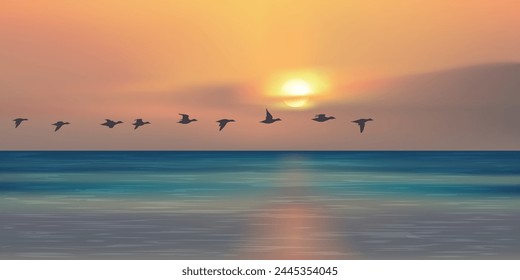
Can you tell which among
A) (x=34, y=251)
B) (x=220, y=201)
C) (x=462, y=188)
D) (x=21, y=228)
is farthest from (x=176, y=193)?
(x=34, y=251)

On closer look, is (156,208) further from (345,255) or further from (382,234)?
(345,255)

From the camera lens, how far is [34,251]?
26.0 meters

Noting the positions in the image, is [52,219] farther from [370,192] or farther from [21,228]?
[370,192]

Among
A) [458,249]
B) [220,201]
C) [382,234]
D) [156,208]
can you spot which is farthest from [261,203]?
[458,249]

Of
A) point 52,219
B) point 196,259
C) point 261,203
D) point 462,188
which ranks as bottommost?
point 196,259

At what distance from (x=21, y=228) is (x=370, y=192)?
996 inches

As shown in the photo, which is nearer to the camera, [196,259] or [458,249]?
[196,259]

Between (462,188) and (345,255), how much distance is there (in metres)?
33.9

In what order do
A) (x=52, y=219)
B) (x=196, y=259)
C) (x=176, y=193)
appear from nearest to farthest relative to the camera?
(x=196, y=259) → (x=52, y=219) → (x=176, y=193)

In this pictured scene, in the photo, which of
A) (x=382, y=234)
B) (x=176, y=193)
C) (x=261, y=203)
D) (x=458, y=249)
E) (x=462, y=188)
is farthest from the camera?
(x=462, y=188)

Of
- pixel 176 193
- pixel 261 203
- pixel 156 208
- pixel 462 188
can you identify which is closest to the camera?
pixel 156 208

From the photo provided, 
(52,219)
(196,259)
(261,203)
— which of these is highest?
(261,203)

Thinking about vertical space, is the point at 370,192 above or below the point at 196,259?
above

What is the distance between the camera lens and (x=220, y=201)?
4484 cm
